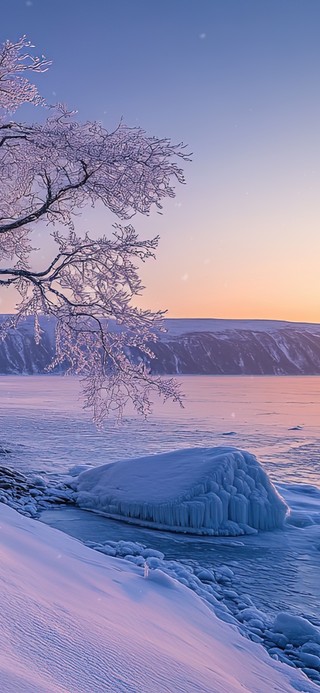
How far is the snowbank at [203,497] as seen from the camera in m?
9.84

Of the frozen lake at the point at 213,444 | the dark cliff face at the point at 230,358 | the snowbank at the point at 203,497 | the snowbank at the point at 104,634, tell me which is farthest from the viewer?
the dark cliff face at the point at 230,358

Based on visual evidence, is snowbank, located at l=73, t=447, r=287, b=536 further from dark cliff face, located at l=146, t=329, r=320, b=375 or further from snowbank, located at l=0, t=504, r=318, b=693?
dark cliff face, located at l=146, t=329, r=320, b=375

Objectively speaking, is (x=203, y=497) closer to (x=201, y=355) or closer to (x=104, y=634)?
(x=104, y=634)

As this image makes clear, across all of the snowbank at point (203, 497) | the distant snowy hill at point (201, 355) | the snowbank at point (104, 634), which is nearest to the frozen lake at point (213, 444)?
the snowbank at point (203, 497)

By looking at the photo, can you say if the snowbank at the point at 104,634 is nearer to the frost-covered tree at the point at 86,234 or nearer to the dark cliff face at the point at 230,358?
the frost-covered tree at the point at 86,234

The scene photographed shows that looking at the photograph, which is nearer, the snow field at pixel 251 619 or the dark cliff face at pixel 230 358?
the snow field at pixel 251 619

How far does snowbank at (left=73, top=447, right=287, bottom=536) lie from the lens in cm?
984

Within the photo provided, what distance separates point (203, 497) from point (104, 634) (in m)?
7.32

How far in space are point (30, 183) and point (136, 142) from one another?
3850 millimetres

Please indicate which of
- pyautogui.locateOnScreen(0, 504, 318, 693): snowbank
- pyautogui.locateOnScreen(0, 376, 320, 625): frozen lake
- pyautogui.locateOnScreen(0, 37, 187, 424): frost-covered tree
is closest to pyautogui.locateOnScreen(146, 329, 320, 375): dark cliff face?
pyautogui.locateOnScreen(0, 376, 320, 625): frozen lake

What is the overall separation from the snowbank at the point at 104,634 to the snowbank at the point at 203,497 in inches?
167

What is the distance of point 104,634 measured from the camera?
9.11 feet

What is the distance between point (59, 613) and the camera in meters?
2.83

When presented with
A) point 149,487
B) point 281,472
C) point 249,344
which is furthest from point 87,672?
point 249,344
